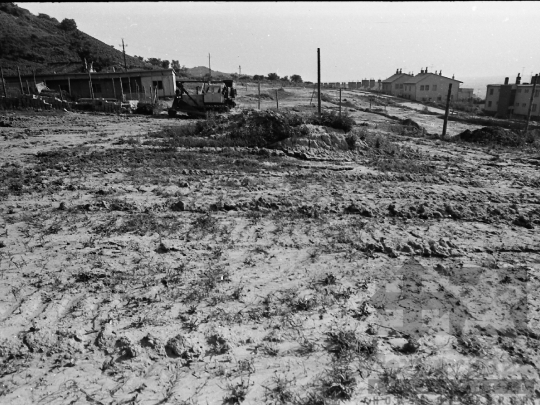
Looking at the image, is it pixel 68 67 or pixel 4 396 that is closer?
pixel 4 396

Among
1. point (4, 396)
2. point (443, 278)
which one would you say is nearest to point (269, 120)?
point (443, 278)

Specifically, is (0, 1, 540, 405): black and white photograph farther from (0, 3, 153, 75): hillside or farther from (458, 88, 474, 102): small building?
(458, 88, 474, 102): small building

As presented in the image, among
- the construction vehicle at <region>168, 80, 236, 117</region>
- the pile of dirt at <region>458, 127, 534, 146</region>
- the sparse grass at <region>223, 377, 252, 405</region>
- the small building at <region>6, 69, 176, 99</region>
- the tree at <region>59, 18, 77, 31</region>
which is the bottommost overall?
the sparse grass at <region>223, 377, 252, 405</region>

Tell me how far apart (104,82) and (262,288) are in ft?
107

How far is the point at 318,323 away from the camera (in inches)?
164

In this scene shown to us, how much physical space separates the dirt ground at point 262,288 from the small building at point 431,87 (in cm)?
5386

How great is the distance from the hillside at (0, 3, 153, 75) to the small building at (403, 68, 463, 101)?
A: 1563 inches

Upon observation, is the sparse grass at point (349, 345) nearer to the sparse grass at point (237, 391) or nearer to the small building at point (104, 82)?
the sparse grass at point (237, 391)

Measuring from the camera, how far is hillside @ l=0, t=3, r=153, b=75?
46750 millimetres

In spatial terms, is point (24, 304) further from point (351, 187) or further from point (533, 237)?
point (533, 237)

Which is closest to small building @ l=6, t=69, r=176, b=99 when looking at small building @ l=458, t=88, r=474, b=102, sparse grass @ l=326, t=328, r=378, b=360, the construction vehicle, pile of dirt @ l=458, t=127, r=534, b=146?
the construction vehicle

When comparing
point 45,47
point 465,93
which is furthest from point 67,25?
point 465,93

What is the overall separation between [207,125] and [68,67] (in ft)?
131

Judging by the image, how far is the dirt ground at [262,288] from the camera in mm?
3412
